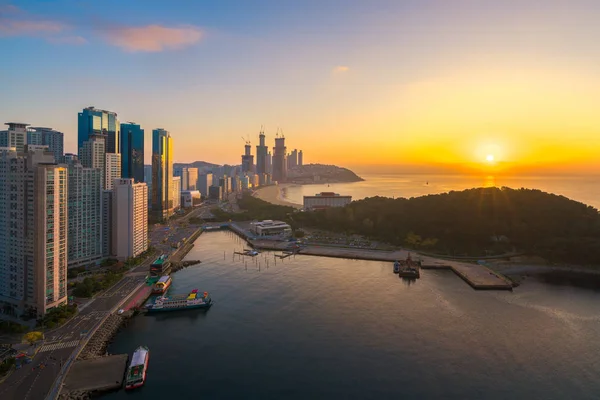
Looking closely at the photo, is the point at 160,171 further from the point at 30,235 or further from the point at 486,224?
the point at 486,224

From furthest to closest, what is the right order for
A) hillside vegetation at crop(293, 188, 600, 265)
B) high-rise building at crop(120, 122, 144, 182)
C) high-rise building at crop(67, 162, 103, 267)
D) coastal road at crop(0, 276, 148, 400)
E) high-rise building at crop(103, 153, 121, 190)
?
high-rise building at crop(120, 122, 144, 182), high-rise building at crop(103, 153, 121, 190), hillside vegetation at crop(293, 188, 600, 265), high-rise building at crop(67, 162, 103, 267), coastal road at crop(0, 276, 148, 400)

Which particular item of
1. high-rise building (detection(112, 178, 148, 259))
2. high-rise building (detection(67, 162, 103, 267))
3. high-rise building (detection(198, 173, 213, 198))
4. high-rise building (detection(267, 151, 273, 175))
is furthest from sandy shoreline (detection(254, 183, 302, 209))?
high-rise building (detection(267, 151, 273, 175))

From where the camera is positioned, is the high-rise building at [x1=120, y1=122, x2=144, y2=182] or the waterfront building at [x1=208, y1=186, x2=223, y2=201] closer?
the high-rise building at [x1=120, y1=122, x2=144, y2=182]

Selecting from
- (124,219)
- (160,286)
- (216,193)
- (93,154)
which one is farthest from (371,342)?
(216,193)

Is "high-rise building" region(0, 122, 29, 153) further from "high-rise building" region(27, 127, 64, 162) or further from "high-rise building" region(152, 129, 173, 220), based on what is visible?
"high-rise building" region(152, 129, 173, 220)

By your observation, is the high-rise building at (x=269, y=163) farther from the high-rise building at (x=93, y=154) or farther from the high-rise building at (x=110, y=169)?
the high-rise building at (x=93, y=154)

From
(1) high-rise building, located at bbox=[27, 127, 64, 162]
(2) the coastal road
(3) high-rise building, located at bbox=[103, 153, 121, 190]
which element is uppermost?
(1) high-rise building, located at bbox=[27, 127, 64, 162]
